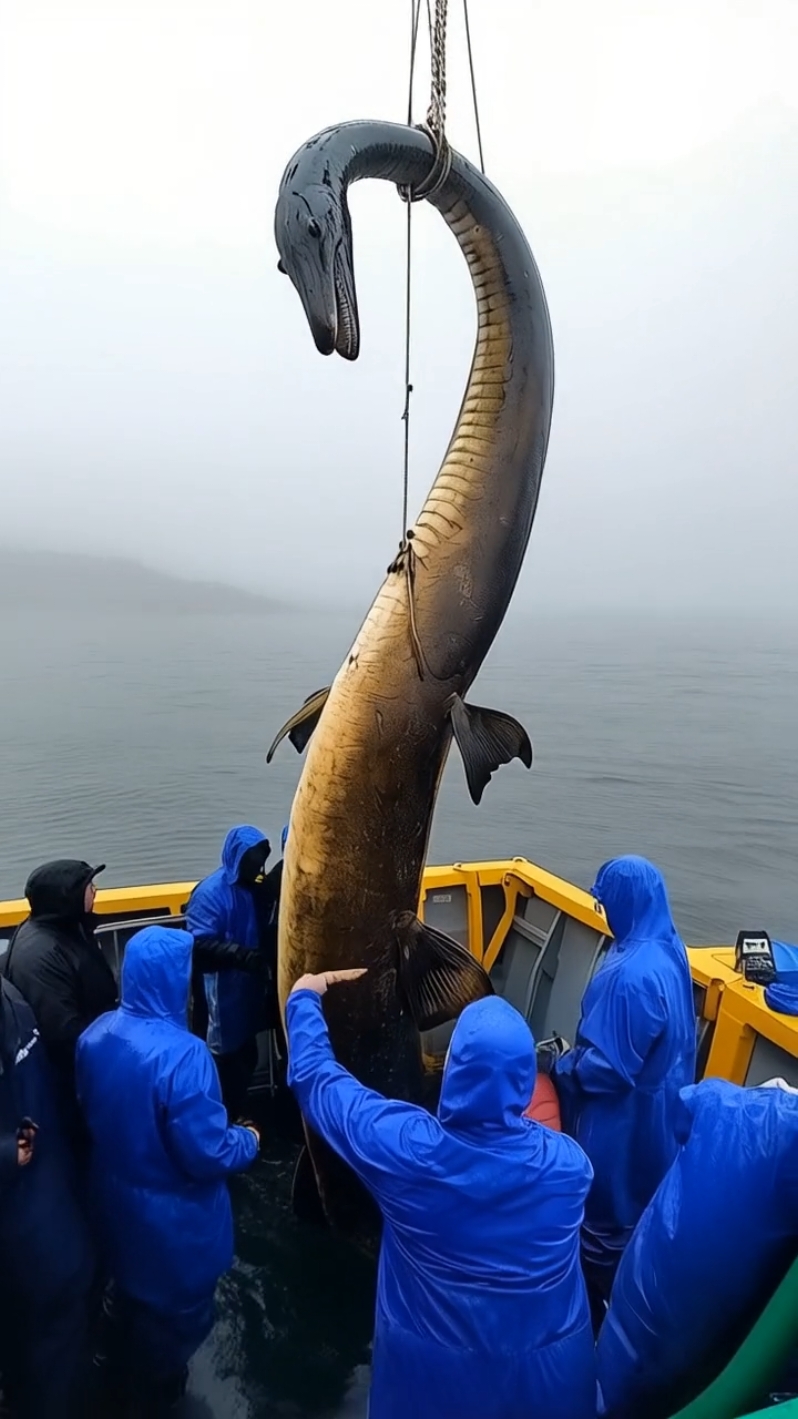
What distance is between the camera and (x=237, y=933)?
3932mm

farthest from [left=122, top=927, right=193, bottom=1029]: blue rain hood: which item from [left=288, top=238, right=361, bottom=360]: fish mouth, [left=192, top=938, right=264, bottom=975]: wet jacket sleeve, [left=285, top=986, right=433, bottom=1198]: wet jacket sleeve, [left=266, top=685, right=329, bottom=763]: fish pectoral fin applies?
[left=288, top=238, right=361, bottom=360]: fish mouth

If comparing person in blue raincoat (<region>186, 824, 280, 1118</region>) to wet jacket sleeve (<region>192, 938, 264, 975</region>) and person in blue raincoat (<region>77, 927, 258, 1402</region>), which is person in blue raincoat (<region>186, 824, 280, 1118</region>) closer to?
wet jacket sleeve (<region>192, 938, 264, 975</region>)

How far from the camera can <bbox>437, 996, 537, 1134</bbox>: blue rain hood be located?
1.86m

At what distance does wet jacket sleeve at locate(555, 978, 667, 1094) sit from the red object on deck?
0.83 feet

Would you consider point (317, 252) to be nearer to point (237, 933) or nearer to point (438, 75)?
point (438, 75)

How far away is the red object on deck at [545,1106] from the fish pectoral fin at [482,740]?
1.18m

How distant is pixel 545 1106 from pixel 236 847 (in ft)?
5.45

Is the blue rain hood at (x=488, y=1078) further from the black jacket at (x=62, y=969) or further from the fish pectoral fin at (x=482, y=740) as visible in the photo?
the black jacket at (x=62, y=969)

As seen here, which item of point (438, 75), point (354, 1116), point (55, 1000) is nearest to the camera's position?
point (354, 1116)

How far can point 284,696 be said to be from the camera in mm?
39469

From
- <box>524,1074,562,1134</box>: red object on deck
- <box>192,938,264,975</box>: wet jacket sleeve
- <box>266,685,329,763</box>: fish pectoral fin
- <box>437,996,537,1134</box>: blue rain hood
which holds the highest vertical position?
<box>266,685,329,763</box>: fish pectoral fin

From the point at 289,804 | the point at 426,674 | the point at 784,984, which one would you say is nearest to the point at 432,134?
the point at 426,674

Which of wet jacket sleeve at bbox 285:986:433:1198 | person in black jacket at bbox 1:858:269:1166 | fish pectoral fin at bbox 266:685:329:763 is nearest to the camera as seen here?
wet jacket sleeve at bbox 285:986:433:1198

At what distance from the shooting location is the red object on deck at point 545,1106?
3.15 meters
